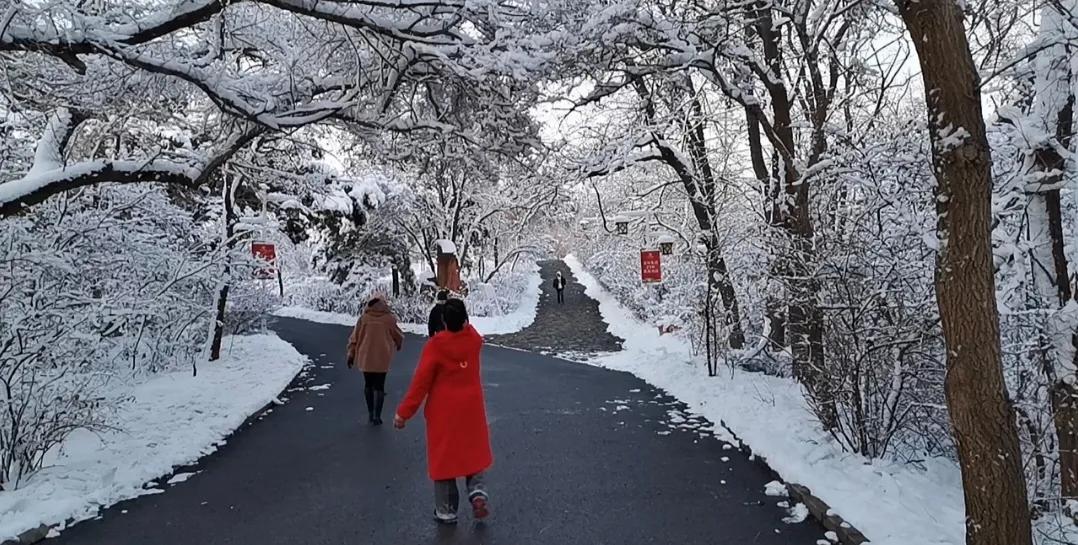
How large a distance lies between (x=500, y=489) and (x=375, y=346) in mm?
3312

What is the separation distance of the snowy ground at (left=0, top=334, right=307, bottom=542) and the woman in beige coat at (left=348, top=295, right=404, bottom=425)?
5.46 feet

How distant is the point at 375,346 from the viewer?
9.09 metres

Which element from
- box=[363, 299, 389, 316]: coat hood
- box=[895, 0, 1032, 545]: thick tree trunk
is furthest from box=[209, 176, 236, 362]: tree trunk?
box=[895, 0, 1032, 545]: thick tree trunk

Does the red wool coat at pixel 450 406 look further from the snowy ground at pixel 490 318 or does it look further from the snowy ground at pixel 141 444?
the snowy ground at pixel 490 318

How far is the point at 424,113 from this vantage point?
26.6ft

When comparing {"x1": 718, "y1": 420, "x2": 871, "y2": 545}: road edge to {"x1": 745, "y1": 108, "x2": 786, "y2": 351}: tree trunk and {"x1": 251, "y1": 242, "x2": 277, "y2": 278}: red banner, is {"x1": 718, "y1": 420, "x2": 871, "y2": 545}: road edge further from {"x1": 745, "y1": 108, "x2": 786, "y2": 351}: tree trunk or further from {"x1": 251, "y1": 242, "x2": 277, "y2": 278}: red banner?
{"x1": 251, "y1": 242, "x2": 277, "y2": 278}: red banner

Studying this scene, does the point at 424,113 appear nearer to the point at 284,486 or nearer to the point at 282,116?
the point at 282,116

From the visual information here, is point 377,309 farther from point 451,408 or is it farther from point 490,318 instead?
point 490,318

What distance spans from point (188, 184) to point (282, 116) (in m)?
1.19

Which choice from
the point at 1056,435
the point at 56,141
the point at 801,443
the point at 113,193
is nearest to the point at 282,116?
the point at 56,141

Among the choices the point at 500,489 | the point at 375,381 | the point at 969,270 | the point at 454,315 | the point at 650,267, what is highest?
the point at 650,267

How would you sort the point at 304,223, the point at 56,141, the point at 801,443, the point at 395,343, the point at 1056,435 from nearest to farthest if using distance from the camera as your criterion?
the point at 1056,435 < the point at 801,443 < the point at 56,141 < the point at 395,343 < the point at 304,223

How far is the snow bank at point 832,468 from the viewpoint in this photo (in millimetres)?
4809

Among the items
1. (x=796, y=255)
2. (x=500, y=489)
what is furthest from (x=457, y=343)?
(x=796, y=255)
